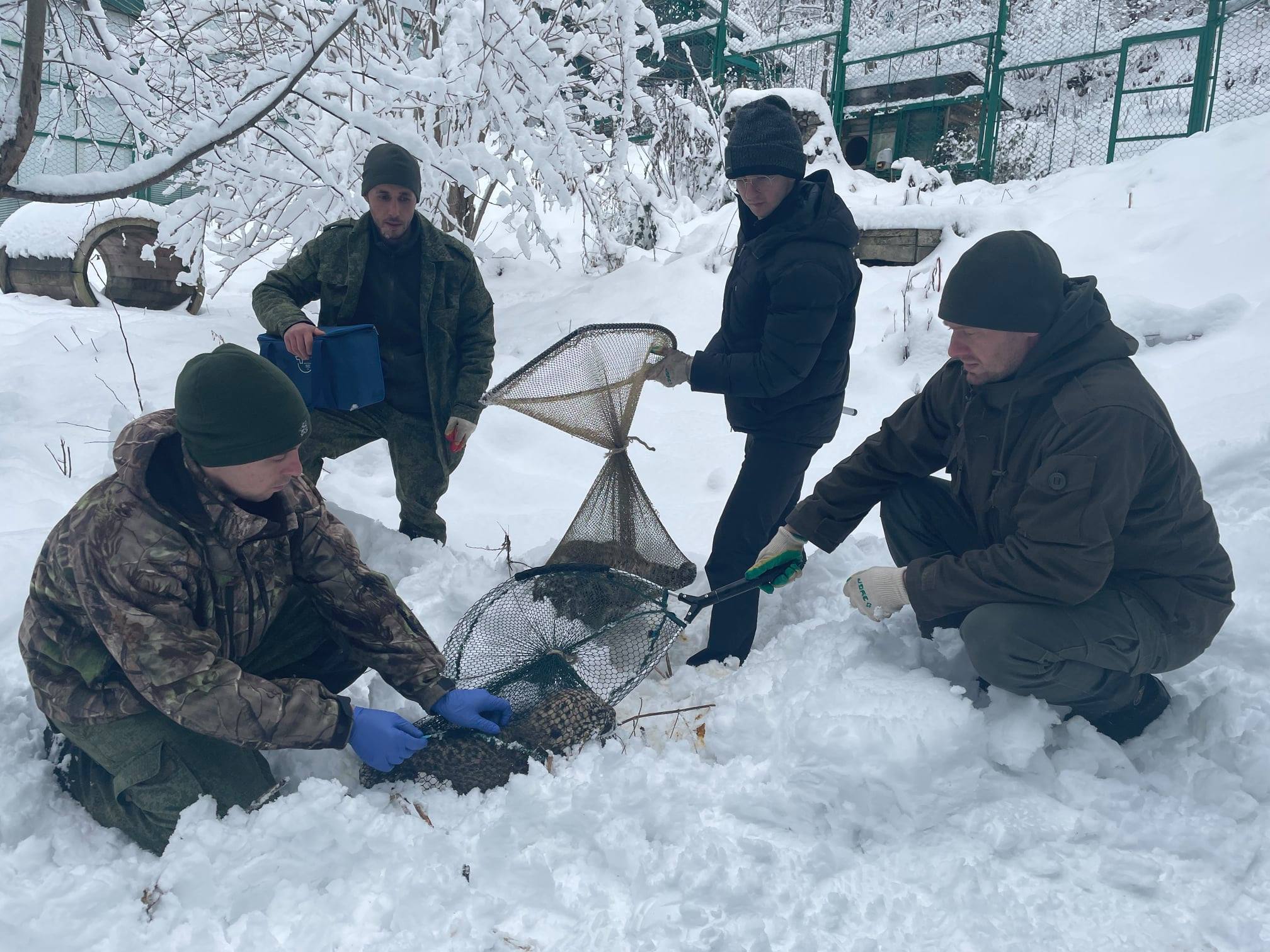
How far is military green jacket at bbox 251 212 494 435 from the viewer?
3.25m

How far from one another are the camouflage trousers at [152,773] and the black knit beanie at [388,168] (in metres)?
2.00

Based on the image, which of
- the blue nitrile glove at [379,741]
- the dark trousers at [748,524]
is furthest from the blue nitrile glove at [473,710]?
the dark trousers at [748,524]

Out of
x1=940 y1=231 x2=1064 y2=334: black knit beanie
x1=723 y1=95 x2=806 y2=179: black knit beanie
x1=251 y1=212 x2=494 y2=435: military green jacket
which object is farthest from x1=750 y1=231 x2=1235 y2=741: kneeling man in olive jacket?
x1=251 y1=212 x2=494 y2=435: military green jacket

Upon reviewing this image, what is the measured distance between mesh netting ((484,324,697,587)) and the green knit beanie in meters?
1.17

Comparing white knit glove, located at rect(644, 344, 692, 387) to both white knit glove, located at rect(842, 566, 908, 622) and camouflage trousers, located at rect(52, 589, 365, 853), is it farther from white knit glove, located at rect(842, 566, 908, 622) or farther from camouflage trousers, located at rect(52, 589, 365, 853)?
camouflage trousers, located at rect(52, 589, 365, 853)

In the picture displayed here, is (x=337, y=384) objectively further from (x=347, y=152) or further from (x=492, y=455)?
(x=347, y=152)

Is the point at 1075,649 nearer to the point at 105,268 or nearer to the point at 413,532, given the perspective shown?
the point at 413,532

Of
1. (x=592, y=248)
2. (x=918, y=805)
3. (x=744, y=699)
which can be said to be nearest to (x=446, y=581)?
(x=744, y=699)

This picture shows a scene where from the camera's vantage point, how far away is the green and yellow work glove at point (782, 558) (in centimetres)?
247

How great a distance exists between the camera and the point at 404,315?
131 inches

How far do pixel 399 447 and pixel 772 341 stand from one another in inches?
64.7

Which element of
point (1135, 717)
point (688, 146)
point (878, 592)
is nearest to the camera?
point (1135, 717)

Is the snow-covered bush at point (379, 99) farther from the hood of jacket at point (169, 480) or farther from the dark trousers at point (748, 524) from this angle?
the dark trousers at point (748, 524)

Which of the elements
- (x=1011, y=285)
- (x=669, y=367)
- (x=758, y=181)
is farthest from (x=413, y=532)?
(x=1011, y=285)
